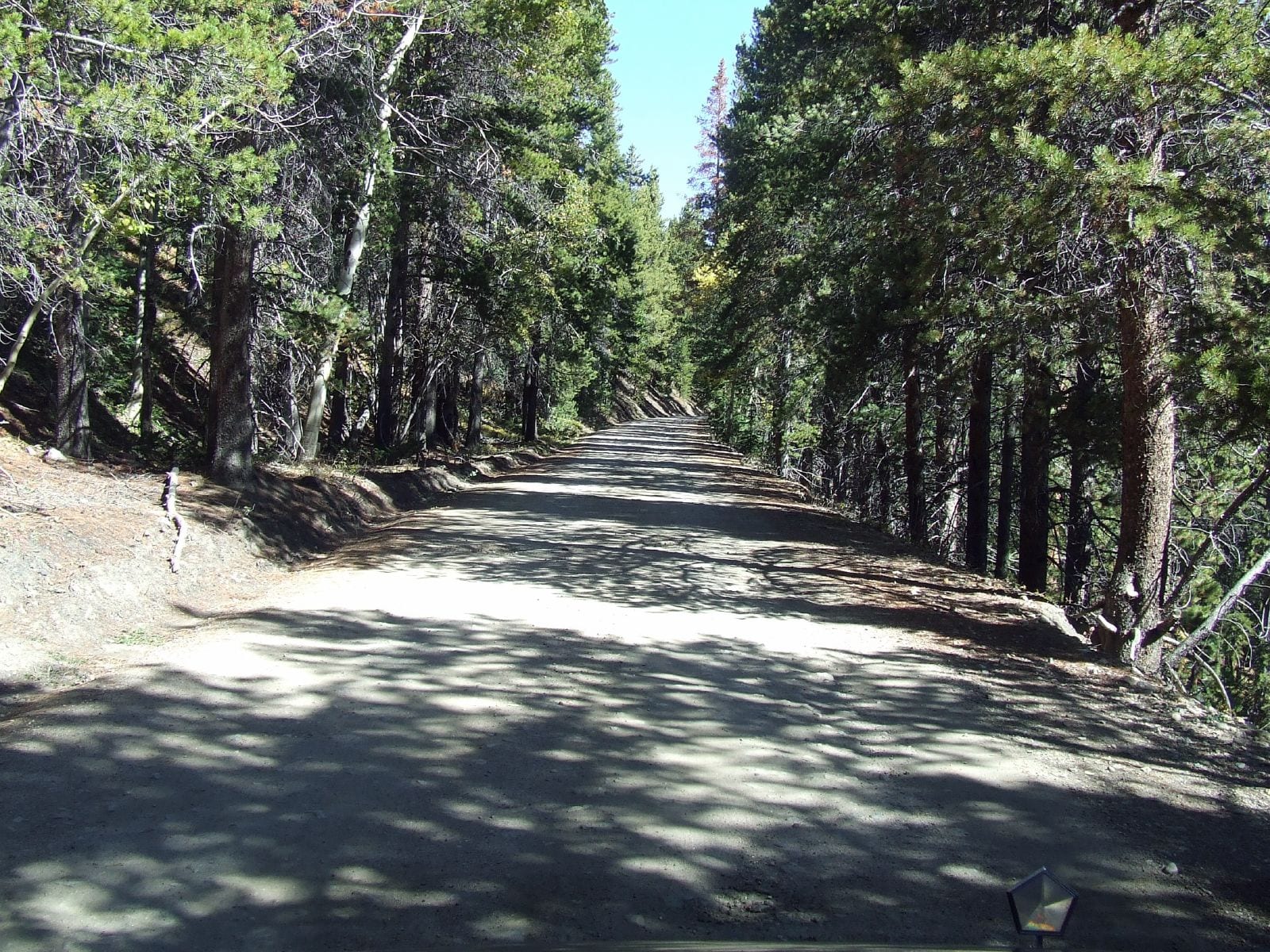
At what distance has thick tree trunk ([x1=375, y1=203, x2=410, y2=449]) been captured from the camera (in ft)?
66.8

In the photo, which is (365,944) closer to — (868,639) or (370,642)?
(370,642)

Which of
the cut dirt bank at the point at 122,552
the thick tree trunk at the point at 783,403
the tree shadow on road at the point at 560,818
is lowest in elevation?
the tree shadow on road at the point at 560,818

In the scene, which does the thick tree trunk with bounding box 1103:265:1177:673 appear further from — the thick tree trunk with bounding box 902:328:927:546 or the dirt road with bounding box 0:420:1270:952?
the thick tree trunk with bounding box 902:328:927:546

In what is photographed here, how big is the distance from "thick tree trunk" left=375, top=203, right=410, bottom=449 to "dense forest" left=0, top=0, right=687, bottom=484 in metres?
0.09

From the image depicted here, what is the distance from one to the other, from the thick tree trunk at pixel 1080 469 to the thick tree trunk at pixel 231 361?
10268 millimetres

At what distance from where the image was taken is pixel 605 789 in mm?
5000

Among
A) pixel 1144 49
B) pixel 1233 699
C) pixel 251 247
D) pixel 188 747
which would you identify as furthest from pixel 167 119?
pixel 1233 699

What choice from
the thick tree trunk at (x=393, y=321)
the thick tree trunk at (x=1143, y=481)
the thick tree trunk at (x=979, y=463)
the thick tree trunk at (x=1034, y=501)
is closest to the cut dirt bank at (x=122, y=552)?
the thick tree trunk at (x=393, y=321)

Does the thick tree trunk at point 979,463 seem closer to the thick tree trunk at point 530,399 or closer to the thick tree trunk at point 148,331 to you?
the thick tree trunk at point 148,331

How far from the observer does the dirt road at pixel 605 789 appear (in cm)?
379

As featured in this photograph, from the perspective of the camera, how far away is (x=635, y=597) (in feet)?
33.3

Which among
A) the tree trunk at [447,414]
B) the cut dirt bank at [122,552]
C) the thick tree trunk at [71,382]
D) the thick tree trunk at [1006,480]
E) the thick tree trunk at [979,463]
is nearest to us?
the cut dirt bank at [122,552]

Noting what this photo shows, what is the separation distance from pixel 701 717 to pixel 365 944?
3086 mm

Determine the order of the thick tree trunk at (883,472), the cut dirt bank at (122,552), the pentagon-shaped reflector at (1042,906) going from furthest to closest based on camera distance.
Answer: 1. the thick tree trunk at (883,472)
2. the cut dirt bank at (122,552)
3. the pentagon-shaped reflector at (1042,906)
